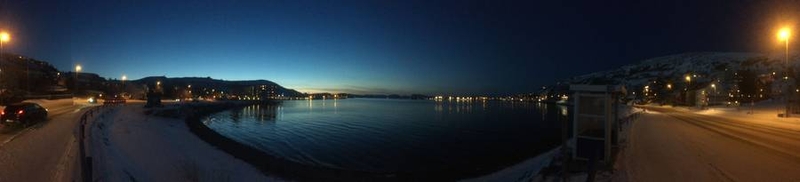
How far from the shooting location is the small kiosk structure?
11.2m

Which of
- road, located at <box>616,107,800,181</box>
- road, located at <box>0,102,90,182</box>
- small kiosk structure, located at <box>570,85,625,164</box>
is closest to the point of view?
road, located at <box>616,107,800,181</box>

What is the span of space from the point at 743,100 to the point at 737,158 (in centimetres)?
8392

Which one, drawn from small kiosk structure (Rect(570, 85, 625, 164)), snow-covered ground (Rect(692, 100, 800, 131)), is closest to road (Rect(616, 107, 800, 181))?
small kiosk structure (Rect(570, 85, 625, 164))

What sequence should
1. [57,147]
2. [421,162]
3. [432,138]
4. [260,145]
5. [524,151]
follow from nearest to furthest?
[57,147], [421,162], [524,151], [260,145], [432,138]

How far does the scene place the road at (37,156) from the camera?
1209 cm

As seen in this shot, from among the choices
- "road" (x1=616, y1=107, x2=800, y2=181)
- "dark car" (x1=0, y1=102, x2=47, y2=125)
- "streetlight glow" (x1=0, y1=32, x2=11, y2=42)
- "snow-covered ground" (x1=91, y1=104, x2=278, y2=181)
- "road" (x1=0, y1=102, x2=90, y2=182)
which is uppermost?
"streetlight glow" (x1=0, y1=32, x2=11, y2=42)

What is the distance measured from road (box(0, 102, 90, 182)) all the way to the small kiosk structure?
509 inches

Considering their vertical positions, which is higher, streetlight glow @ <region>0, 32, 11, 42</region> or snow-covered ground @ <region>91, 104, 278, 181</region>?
streetlight glow @ <region>0, 32, 11, 42</region>

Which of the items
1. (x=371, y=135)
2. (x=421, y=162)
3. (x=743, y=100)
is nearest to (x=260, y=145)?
(x=371, y=135)

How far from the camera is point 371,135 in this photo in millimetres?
43562

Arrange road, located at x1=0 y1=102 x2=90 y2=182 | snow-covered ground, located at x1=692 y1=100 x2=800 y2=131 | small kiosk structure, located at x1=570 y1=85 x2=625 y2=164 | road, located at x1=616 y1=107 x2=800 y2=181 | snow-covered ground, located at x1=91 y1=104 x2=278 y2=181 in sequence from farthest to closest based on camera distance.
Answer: snow-covered ground, located at x1=692 y1=100 x2=800 y2=131
snow-covered ground, located at x1=91 y1=104 x2=278 y2=181
road, located at x1=0 y1=102 x2=90 y2=182
small kiosk structure, located at x1=570 y1=85 x2=625 y2=164
road, located at x1=616 y1=107 x2=800 y2=181

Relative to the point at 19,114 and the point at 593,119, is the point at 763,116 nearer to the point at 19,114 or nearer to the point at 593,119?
the point at 593,119

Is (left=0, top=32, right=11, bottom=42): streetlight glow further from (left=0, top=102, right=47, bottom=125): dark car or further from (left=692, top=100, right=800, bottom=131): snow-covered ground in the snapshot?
(left=692, top=100, right=800, bottom=131): snow-covered ground

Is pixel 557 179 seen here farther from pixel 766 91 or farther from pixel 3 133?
pixel 766 91
